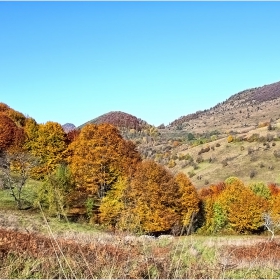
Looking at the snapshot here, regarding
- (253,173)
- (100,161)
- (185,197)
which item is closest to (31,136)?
(100,161)

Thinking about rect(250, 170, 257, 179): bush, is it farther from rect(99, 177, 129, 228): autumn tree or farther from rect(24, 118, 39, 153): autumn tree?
rect(99, 177, 129, 228): autumn tree

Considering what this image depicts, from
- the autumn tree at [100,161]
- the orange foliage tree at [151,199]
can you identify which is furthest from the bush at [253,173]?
the autumn tree at [100,161]

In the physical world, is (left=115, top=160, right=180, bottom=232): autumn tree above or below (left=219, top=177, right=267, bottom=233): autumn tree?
above

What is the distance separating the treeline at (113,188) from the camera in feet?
155

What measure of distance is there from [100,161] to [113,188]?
388 centimetres

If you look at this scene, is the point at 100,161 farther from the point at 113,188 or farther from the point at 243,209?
the point at 243,209

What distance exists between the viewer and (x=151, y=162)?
52.9 meters

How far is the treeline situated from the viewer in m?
47.4

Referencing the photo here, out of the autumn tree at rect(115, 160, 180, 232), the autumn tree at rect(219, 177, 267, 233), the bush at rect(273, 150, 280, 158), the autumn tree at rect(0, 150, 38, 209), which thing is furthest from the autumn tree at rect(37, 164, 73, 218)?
the bush at rect(273, 150, 280, 158)

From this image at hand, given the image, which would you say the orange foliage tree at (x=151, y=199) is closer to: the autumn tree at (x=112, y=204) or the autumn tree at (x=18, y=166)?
the autumn tree at (x=112, y=204)

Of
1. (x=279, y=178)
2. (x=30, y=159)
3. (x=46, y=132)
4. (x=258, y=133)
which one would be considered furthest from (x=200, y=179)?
(x=30, y=159)

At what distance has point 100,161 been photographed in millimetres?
52938

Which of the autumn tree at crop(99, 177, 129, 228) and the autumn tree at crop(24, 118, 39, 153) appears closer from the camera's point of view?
the autumn tree at crop(99, 177, 129, 228)

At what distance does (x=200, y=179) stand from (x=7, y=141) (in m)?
58.1
